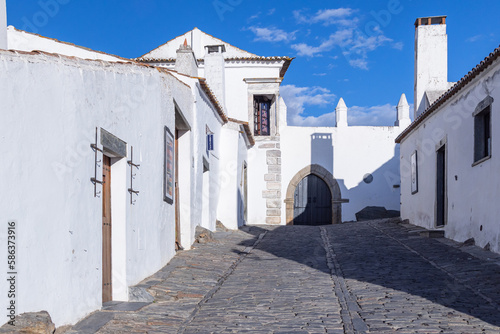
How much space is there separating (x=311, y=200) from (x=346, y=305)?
56.4 feet

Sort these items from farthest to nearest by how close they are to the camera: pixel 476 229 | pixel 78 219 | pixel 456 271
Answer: pixel 476 229 < pixel 456 271 < pixel 78 219

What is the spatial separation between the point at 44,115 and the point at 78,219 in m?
1.23

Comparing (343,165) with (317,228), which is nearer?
(317,228)

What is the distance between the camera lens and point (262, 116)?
2291cm

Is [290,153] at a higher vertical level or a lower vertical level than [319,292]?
higher

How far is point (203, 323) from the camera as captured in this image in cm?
628

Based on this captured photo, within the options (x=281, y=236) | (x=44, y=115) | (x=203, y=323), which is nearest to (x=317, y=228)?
(x=281, y=236)

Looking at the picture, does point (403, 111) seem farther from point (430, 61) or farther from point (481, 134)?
point (481, 134)

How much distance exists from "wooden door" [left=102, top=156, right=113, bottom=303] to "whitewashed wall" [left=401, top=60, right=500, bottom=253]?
6.79 m

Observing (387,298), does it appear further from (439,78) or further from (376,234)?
(439,78)

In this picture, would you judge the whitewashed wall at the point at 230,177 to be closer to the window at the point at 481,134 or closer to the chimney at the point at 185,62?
the chimney at the point at 185,62

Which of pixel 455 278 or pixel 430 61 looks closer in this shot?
pixel 455 278

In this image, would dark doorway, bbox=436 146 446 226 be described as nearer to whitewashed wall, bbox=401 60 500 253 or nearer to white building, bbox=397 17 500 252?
white building, bbox=397 17 500 252

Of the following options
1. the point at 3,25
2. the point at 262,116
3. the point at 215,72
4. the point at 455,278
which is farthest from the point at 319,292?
the point at 262,116
